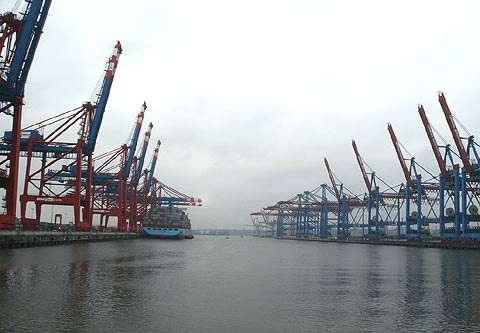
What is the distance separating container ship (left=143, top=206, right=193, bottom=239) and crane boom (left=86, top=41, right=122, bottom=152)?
5970 cm

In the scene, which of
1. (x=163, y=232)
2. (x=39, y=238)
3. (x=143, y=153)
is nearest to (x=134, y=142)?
(x=143, y=153)

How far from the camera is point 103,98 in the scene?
6500 cm

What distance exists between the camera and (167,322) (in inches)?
468

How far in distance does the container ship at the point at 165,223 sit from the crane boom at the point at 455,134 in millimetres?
75347

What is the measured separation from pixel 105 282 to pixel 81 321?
314 inches

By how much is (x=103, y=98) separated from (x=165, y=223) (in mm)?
63046

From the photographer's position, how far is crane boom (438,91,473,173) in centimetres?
6494

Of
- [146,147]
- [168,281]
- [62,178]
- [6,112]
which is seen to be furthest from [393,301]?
[146,147]

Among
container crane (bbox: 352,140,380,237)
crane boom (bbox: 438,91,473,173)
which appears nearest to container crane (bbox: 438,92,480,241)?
crane boom (bbox: 438,91,473,173)

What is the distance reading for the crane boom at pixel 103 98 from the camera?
62.2m

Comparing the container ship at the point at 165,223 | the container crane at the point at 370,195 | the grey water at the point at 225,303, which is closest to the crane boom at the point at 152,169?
the container ship at the point at 165,223

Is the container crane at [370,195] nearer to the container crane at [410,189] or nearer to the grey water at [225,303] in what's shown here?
the container crane at [410,189]

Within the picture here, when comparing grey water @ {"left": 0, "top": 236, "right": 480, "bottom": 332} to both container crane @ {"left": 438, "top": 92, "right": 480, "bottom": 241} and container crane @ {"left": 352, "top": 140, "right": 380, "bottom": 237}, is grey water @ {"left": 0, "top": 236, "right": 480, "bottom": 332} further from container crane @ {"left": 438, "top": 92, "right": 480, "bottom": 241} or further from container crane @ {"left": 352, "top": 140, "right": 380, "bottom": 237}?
container crane @ {"left": 352, "top": 140, "right": 380, "bottom": 237}

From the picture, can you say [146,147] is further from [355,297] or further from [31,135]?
[355,297]
